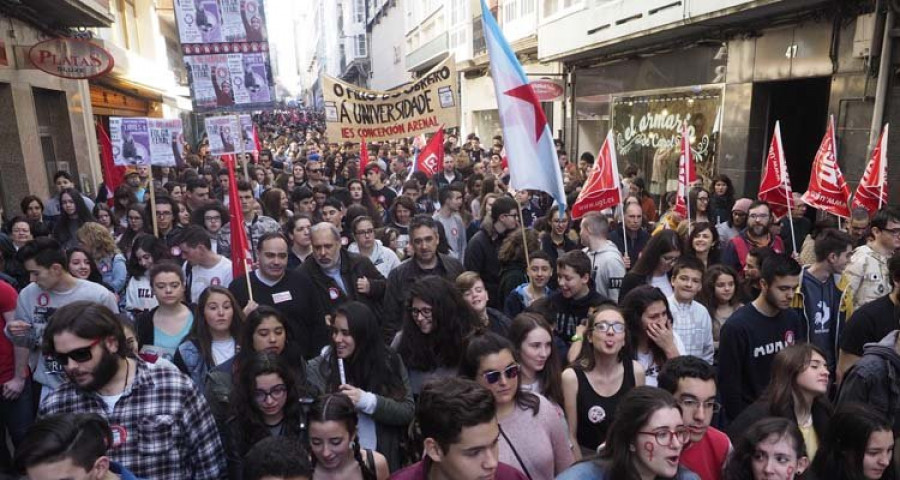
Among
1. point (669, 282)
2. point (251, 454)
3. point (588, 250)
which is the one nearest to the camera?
point (251, 454)

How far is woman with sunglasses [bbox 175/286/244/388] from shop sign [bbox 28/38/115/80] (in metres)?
8.00

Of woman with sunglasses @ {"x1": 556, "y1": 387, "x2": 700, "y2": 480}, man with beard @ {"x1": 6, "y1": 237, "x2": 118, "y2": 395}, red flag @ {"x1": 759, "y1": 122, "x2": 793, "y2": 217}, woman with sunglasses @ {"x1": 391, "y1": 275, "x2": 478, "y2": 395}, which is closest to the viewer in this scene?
woman with sunglasses @ {"x1": 556, "y1": 387, "x2": 700, "y2": 480}

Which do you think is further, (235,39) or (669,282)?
(235,39)

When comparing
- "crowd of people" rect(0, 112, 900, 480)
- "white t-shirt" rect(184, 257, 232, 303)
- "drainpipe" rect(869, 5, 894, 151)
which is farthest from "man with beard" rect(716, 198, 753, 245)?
"white t-shirt" rect(184, 257, 232, 303)

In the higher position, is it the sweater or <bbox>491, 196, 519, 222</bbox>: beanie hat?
<bbox>491, 196, 519, 222</bbox>: beanie hat

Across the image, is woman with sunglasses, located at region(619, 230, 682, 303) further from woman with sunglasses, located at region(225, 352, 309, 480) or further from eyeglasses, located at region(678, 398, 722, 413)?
woman with sunglasses, located at region(225, 352, 309, 480)

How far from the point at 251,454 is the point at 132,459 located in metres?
0.61

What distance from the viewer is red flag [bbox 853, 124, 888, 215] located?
616cm

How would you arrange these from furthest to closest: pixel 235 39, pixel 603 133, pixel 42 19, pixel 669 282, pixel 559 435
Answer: pixel 603 133 → pixel 42 19 → pixel 235 39 → pixel 669 282 → pixel 559 435

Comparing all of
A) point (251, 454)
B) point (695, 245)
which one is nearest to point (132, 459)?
point (251, 454)

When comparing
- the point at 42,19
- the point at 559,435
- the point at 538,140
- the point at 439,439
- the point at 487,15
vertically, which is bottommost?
the point at 559,435

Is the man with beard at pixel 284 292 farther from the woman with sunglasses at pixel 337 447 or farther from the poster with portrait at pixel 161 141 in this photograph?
the poster with portrait at pixel 161 141

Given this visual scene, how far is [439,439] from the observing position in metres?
2.19

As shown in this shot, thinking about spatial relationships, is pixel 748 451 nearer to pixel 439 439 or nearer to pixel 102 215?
pixel 439 439
